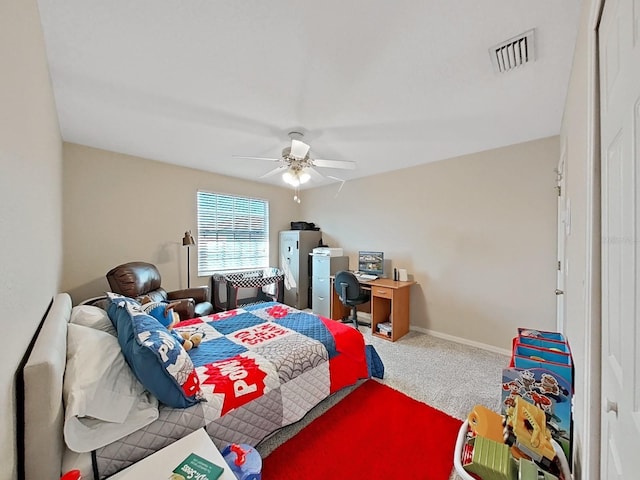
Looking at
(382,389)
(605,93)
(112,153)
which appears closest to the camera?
(605,93)

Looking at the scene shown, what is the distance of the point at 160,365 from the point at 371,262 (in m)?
3.23

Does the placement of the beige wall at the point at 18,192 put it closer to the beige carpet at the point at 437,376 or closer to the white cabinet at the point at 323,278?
the beige carpet at the point at 437,376

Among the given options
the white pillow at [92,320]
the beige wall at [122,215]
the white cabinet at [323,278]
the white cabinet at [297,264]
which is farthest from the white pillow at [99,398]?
the white cabinet at [297,264]

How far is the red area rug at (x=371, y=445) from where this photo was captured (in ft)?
4.82

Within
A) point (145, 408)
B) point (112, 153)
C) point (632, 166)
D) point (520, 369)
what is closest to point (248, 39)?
point (632, 166)

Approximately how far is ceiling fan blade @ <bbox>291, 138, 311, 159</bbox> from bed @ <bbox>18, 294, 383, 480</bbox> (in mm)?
1679

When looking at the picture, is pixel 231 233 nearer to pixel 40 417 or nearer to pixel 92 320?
pixel 92 320

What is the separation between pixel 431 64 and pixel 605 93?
98cm

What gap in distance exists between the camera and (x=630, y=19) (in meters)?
0.61

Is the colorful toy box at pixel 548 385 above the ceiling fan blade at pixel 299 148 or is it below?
below

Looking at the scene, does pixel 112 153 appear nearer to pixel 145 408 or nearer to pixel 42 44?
pixel 42 44

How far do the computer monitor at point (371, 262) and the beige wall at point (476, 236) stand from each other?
20 centimetres

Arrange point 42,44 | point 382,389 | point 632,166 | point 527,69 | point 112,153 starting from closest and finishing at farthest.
Result: point 632,166
point 42,44
point 527,69
point 382,389
point 112,153

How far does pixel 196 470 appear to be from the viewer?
0.93 m
